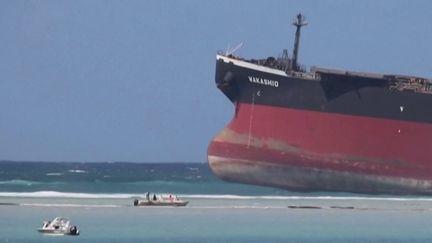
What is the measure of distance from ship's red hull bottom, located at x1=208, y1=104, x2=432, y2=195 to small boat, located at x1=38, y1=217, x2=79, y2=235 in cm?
1568

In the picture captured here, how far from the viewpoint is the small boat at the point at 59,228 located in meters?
35.7

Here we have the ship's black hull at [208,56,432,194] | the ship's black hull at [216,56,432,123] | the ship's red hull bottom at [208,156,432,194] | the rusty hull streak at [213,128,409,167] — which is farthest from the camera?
the ship's red hull bottom at [208,156,432,194]

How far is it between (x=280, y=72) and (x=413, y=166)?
591 centimetres

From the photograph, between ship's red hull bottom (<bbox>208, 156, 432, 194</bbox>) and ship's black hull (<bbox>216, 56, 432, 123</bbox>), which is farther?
ship's red hull bottom (<bbox>208, 156, 432, 194</bbox>)

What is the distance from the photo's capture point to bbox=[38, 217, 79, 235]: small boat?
35719mm

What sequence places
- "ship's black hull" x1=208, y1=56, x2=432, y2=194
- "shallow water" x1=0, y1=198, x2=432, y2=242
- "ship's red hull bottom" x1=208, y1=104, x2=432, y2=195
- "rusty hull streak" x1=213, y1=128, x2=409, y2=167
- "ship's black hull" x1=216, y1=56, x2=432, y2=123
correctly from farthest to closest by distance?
"rusty hull streak" x1=213, y1=128, x2=409, y2=167 → "ship's red hull bottom" x1=208, y1=104, x2=432, y2=195 → "ship's black hull" x1=208, y1=56, x2=432, y2=194 → "ship's black hull" x1=216, y1=56, x2=432, y2=123 → "shallow water" x1=0, y1=198, x2=432, y2=242

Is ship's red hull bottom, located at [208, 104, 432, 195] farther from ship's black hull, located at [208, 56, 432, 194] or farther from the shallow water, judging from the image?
the shallow water

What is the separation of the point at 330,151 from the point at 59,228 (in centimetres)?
1697

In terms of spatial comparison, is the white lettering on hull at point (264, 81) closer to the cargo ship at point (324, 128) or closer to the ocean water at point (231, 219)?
the cargo ship at point (324, 128)

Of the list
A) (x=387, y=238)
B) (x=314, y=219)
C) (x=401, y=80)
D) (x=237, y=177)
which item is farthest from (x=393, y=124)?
(x=387, y=238)

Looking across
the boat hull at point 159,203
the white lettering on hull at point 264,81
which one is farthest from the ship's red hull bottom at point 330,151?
the boat hull at point 159,203

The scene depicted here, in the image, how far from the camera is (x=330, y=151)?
167ft

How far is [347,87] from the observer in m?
50.2

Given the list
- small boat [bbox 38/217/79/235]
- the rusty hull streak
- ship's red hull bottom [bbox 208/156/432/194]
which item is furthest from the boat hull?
small boat [bbox 38/217/79/235]
